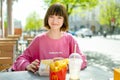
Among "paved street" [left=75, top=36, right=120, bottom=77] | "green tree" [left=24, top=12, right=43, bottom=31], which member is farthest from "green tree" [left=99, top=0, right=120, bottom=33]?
"paved street" [left=75, top=36, right=120, bottom=77]

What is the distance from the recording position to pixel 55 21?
7.54 feet

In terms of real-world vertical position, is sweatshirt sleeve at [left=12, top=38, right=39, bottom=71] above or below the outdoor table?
above

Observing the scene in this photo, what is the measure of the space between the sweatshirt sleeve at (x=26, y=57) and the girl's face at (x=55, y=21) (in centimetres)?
21

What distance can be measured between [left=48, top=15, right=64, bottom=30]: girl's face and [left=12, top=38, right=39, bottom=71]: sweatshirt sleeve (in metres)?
0.21

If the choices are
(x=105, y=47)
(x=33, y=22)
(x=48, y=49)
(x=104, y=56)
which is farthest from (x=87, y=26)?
(x=48, y=49)

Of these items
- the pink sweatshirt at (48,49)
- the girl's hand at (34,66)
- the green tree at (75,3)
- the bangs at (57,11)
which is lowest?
the girl's hand at (34,66)

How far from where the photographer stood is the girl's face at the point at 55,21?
7.50 feet

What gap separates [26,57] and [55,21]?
399 millimetres

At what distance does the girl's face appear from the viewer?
229 cm

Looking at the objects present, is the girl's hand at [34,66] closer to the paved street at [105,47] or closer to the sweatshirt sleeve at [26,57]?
the sweatshirt sleeve at [26,57]

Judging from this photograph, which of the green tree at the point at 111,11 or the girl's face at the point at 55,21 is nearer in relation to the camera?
the girl's face at the point at 55,21

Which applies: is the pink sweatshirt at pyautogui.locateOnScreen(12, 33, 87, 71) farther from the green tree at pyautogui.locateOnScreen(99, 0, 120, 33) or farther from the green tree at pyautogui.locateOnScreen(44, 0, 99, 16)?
the green tree at pyautogui.locateOnScreen(99, 0, 120, 33)

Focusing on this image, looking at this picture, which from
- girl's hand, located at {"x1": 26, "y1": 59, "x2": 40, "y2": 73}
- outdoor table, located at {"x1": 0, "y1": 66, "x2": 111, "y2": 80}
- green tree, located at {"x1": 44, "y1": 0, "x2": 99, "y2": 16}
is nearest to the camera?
outdoor table, located at {"x1": 0, "y1": 66, "x2": 111, "y2": 80}

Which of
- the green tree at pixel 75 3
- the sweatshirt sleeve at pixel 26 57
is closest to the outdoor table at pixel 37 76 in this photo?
the sweatshirt sleeve at pixel 26 57
